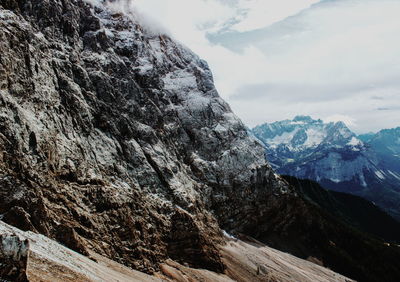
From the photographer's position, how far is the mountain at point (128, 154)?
68.4 meters

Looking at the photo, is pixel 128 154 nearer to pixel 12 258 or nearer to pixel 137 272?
pixel 137 272

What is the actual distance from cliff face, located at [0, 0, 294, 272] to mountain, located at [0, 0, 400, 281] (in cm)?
36

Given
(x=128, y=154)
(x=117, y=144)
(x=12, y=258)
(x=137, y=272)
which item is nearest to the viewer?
(x=12, y=258)

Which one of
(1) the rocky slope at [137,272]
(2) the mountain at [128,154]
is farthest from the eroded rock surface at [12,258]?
(2) the mountain at [128,154]

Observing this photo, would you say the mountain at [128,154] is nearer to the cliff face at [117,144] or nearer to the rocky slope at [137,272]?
the cliff face at [117,144]

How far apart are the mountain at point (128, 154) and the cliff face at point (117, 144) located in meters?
0.36

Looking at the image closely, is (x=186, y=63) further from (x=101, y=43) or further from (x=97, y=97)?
(x=97, y=97)

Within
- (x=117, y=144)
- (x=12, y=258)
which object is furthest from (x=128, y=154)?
(x=12, y=258)

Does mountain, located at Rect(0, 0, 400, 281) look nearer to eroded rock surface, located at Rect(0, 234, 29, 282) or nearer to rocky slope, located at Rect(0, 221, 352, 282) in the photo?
eroded rock surface, located at Rect(0, 234, 29, 282)

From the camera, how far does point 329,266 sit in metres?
169

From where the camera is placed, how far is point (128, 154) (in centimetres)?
10019

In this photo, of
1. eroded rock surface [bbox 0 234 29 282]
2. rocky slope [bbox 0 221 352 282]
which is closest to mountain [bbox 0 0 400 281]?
eroded rock surface [bbox 0 234 29 282]

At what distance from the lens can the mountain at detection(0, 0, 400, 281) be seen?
68375mm

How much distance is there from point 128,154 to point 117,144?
4.21 meters
